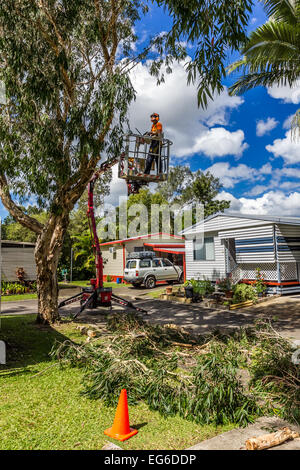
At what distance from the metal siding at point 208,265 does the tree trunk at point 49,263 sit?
9.92 metres

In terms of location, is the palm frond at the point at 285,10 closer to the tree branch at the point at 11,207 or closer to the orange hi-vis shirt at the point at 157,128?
the orange hi-vis shirt at the point at 157,128

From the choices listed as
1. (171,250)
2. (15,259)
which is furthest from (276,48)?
(15,259)

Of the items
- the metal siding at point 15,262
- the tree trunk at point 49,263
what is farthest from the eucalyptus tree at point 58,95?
the metal siding at point 15,262

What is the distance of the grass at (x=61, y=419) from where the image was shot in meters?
3.53

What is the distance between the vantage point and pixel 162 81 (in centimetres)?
1042

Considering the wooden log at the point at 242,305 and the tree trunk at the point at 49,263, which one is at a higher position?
the tree trunk at the point at 49,263

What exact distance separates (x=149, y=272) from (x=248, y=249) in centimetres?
716

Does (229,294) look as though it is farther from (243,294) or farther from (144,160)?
(144,160)

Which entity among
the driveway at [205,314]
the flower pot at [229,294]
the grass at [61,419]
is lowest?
the driveway at [205,314]

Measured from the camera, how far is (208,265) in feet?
60.3

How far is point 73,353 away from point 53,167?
16.0 feet

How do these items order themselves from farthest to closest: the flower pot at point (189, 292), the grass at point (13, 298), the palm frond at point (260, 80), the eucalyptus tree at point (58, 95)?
1. the grass at point (13, 298)
2. the flower pot at point (189, 292)
3. the palm frond at point (260, 80)
4. the eucalyptus tree at point (58, 95)
